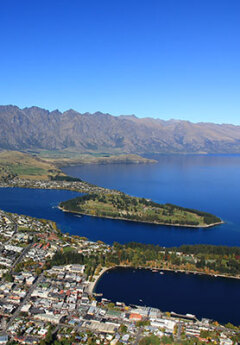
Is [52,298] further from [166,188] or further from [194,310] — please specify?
[166,188]

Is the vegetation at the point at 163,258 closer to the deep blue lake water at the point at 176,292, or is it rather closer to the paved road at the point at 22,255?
the deep blue lake water at the point at 176,292

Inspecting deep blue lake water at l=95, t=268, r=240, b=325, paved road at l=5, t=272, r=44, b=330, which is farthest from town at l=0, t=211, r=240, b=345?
deep blue lake water at l=95, t=268, r=240, b=325

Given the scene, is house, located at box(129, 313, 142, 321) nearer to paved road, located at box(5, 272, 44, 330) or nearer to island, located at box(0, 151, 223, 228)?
paved road, located at box(5, 272, 44, 330)

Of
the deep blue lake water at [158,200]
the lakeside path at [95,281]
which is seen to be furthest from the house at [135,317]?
the deep blue lake water at [158,200]

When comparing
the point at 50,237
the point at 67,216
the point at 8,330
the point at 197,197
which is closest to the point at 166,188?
the point at 197,197

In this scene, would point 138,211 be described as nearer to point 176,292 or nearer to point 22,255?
point 22,255

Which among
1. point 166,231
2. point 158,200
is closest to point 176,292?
point 166,231
